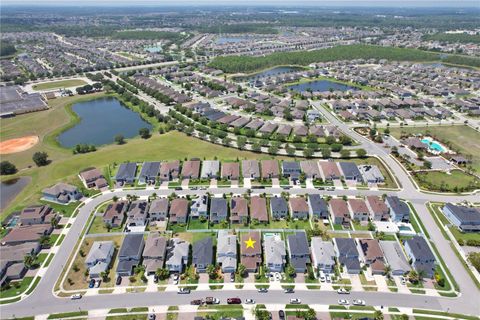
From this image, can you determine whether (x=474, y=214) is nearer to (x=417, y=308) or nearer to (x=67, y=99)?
(x=417, y=308)

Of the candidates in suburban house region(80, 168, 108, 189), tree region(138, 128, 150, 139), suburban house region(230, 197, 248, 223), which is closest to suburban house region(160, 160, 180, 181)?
suburban house region(80, 168, 108, 189)

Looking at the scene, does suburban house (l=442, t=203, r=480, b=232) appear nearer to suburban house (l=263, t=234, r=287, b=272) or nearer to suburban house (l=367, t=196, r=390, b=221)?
suburban house (l=367, t=196, r=390, b=221)

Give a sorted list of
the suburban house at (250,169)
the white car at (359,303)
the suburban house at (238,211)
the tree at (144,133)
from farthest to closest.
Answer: the tree at (144,133) → the suburban house at (250,169) → the suburban house at (238,211) → the white car at (359,303)

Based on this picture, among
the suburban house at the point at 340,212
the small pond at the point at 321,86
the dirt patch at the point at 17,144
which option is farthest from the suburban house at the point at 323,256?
the small pond at the point at 321,86

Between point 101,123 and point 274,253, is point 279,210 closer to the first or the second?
point 274,253

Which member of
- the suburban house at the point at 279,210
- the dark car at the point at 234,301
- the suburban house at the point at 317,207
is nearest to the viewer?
the dark car at the point at 234,301

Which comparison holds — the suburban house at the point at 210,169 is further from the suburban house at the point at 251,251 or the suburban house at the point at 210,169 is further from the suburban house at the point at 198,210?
the suburban house at the point at 251,251

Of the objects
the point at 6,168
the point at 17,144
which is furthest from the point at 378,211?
the point at 17,144
